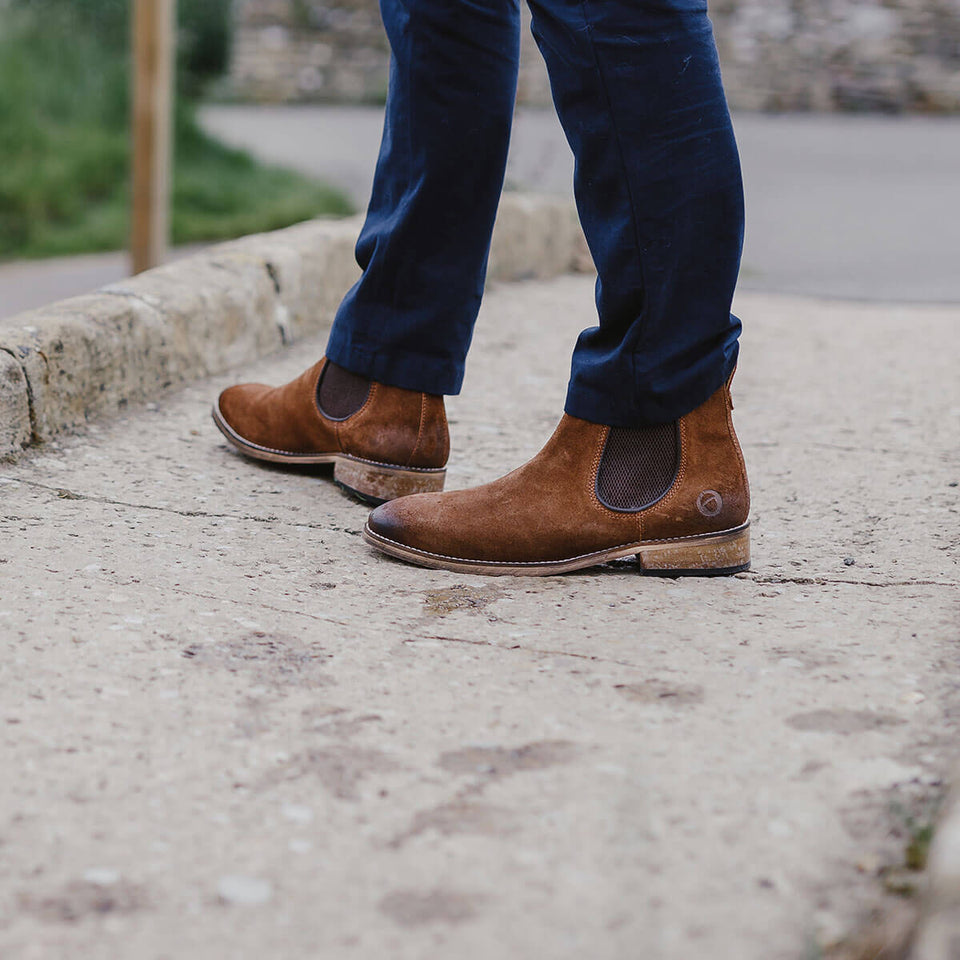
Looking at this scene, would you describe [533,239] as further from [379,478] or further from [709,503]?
[709,503]

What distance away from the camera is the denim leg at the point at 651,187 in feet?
3.70

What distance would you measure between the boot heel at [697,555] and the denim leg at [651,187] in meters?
0.14

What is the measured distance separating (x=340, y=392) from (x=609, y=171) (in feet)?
1.67

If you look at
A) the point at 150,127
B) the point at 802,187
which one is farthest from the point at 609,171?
the point at 802,187

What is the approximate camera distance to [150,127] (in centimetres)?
334

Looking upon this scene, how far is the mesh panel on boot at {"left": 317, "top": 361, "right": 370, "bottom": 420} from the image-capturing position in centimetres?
152

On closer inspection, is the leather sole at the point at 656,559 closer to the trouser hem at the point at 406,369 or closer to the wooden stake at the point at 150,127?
the trouser hem at the point at 406,369

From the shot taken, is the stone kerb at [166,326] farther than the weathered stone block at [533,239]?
No

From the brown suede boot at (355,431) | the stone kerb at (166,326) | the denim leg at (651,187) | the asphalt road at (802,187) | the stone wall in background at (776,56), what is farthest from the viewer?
the stone wall in background at (776,56)

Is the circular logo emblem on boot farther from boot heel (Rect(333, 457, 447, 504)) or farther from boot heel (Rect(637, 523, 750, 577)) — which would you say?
boot heel (Rect(333, 457, 447, 504))

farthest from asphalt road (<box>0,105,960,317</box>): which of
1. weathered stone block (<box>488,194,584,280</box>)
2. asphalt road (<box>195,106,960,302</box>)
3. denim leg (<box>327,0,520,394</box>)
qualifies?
denim leg (<box>327,0,520,394</box>)

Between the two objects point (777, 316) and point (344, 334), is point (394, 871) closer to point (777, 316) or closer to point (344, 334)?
point (344, 334)

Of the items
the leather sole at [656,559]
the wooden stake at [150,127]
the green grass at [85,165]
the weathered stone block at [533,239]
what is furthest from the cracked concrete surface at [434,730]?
the green grass at [85,165]

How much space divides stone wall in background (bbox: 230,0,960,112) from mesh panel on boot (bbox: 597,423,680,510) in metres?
8.69
